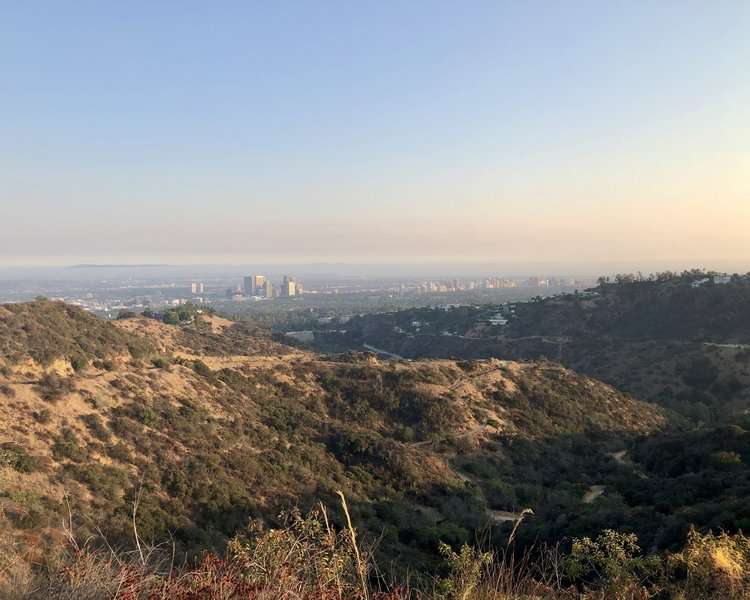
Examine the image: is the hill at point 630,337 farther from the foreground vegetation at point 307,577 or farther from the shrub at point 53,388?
the shrub at point 53,388

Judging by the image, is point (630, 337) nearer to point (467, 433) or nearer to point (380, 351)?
point (380, 351)

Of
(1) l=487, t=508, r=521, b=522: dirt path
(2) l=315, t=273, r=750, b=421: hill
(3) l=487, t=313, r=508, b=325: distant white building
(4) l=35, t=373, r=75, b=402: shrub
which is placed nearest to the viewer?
(4) l=35, t=373, r=75, b=402: shrub

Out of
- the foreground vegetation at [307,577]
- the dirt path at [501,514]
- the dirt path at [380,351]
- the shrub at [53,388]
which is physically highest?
the foreground vegetation at [307,577]

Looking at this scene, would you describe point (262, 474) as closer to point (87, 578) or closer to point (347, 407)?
point (347, 407)

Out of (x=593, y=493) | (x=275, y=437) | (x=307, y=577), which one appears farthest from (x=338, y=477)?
(x=307, y=577)

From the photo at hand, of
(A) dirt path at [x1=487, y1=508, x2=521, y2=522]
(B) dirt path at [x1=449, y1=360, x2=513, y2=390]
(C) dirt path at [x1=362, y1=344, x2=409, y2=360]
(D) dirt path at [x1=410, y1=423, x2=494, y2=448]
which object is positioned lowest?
(C) dirt path at [x1=362, y1=344, x2=409, y2=360]

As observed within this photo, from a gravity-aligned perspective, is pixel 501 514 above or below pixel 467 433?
below

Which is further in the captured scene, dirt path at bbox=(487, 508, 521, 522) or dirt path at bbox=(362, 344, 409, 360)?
dirt path at bbox=(362, 344, 409, 360)

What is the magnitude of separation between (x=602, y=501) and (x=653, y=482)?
4.46 metres

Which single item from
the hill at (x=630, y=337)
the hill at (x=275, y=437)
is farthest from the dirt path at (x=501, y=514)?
the hill at (x=630, y=337)

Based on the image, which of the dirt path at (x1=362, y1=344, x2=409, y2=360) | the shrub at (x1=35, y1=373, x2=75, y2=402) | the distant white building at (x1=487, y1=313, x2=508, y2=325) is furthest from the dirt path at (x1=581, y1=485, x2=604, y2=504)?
the distant white building at (x1=487, y1=313, x2=508, y2=325)

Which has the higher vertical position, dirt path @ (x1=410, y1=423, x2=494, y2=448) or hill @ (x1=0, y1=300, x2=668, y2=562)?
hill @ (x1=0, y1=300, x2=668, y2=562)

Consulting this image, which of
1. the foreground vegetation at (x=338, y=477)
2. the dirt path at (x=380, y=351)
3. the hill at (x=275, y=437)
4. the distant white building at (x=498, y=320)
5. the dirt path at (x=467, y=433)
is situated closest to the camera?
the foreground vegetation at (x=338, y=477)

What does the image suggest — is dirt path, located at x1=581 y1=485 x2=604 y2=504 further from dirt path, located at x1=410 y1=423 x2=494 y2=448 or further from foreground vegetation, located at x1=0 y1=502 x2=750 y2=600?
foreground vegetation, located at x1=0 y1=502 x2=750 y2=600
